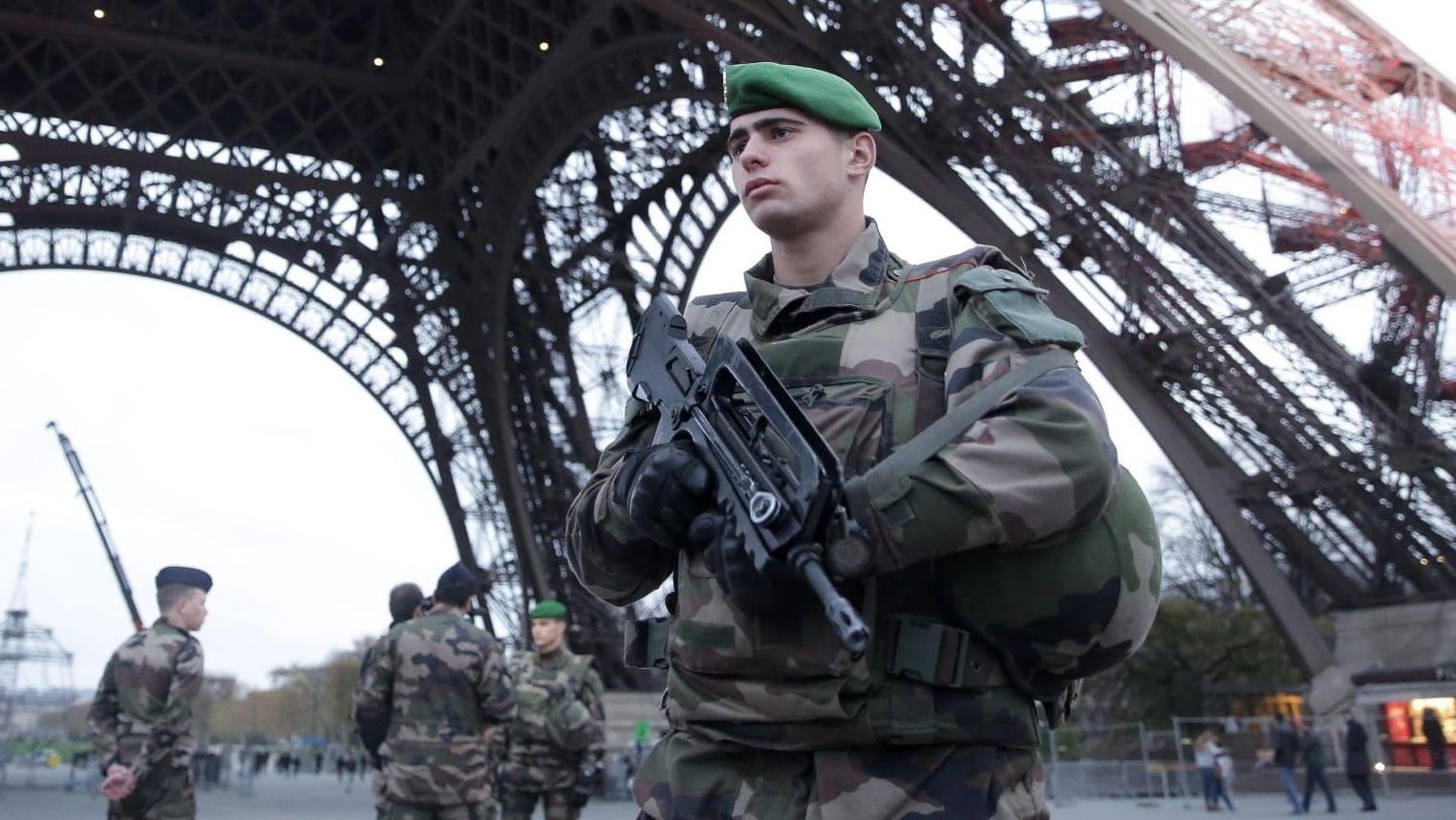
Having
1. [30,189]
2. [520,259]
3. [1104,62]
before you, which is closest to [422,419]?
[520,259]

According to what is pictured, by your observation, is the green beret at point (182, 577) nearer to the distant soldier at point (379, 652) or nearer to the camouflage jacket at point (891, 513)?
the distant soldier at point (379, 652)

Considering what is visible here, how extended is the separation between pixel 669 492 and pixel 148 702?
18.8 ft

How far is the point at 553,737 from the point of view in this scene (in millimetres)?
8688

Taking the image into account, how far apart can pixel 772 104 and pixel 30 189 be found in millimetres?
28955

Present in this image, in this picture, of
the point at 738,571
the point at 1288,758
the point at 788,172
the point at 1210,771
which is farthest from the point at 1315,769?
the point at 738,571

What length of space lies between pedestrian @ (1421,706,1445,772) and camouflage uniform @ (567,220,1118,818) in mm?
16595

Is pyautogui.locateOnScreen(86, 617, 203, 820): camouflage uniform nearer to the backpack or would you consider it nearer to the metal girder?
the backpack

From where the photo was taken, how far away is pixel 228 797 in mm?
22141

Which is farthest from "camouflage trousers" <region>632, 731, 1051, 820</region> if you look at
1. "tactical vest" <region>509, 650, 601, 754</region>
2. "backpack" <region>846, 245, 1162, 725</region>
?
"tactical vest" <region>509, 650, 601, 754</region>

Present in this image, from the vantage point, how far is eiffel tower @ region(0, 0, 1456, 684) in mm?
13586

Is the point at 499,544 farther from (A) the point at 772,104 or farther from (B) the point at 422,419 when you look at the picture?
(A) the point at 772,104

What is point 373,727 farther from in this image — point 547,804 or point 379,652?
point 547,804

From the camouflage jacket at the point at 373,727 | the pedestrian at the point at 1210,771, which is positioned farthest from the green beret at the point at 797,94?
the pedestrian at the point at 1210,771

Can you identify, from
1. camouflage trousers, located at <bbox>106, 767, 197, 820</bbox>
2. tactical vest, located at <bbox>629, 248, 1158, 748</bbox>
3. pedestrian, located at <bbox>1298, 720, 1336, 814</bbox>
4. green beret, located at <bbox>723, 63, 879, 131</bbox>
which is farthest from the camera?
pedestrian, located at <bbox>1298, 720, 1336, 814</bbox>
